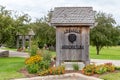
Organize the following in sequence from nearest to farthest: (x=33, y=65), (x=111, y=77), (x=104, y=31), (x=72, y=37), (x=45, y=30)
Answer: (x=111, y=77) → (x=33, y=65) → (x=72, y=37) → (x=104, y=31) → (x=45, y=30)

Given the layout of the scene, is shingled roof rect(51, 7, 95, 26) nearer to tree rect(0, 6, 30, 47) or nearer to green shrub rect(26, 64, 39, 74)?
green shrub rect(26, 64, 39, 74)

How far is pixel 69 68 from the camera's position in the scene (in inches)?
675

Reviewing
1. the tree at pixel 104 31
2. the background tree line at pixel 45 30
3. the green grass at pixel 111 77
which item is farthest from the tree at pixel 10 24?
the green grass at pixel 111 77

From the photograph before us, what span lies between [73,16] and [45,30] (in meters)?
30.0

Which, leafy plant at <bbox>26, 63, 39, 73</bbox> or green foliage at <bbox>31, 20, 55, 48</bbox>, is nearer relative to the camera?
leafy plant at <bbox>26, 63, 39, 73</bbox>

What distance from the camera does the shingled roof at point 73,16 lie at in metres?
17.3

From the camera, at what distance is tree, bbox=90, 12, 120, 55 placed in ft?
138

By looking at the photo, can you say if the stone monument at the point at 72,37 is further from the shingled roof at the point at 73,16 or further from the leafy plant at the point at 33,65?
the leafy plant at the point at 33,65

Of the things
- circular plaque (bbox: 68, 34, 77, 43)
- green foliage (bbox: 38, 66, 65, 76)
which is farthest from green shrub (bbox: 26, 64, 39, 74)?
circular plaque (bbox: 68, 34, 77, 43)

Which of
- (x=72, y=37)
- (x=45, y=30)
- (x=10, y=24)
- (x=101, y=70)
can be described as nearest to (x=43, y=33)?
(x=45, y=30)

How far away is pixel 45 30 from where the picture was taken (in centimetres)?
4766

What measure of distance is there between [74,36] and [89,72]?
3126 mm

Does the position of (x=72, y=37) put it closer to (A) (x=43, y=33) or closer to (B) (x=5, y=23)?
(B) (x=5, y=23)

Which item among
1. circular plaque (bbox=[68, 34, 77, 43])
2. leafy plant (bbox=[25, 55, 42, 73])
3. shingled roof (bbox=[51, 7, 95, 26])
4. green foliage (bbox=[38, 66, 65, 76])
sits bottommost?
green foliage (bbox=[38, 66, 65, 76])
